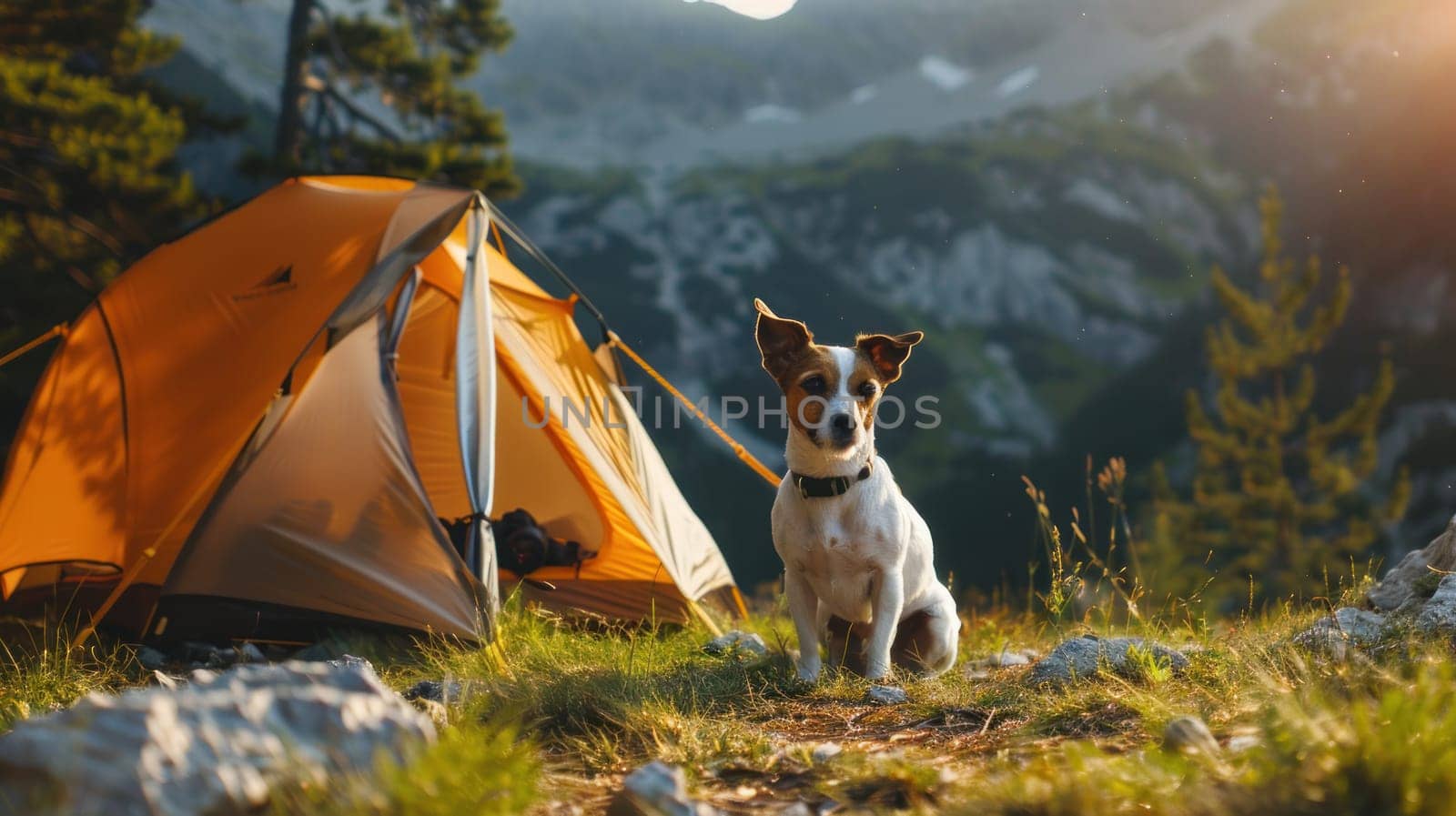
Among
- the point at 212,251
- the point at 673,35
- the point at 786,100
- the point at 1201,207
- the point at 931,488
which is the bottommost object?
the point at 931,488

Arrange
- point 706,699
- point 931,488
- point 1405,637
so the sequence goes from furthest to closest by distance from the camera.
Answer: point 931,488, point 706,699, point 1405,637

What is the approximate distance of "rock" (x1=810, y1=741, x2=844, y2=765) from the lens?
2789mm

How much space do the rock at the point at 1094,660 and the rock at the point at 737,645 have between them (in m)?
1.26

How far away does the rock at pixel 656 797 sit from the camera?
2.08m

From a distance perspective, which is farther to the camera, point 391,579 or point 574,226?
point 574,226

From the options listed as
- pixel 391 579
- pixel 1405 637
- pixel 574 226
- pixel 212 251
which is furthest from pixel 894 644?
pixel 574 226

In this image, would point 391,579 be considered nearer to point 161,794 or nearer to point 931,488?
point 161,794

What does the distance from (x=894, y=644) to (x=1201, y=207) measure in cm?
10646

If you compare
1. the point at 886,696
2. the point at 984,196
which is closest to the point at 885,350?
the point at 886,696

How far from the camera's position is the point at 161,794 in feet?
5.97

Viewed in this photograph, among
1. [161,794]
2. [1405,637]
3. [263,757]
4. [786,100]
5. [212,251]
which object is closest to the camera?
[161,794]

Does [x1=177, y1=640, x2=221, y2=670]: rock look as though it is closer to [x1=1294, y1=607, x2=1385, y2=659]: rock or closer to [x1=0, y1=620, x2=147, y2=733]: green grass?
[x1=0, y1=620, x2=147, y2=733]: green grass

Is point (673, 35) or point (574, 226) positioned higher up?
point (673, 35)

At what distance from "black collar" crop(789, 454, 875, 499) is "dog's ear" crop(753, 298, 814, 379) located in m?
0.44
